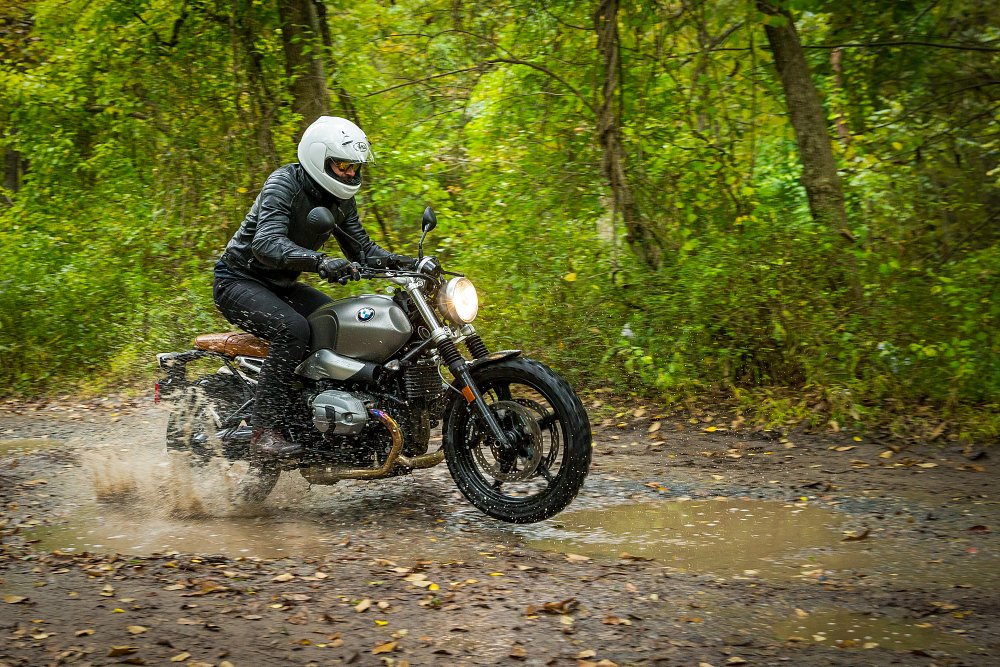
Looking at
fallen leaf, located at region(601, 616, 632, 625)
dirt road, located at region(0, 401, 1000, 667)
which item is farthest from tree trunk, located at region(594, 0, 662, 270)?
fallen leaf, located at region(601, 616, 632, 625)

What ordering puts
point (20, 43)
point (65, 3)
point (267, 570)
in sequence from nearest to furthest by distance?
1. point (267, 570)
2. point (65, 3)
3. point (20, 43)

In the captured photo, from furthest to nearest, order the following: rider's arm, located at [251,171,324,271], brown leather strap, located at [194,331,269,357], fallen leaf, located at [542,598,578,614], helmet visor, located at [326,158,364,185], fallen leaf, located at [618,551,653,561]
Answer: brown leather strap, located at [194,331,269,357], helmet visor, located at [326,158,364,185], rider's arm, located at [251,171,324,271], fallen leaf, located at [618,551,653,561], fallen leaf, located at [542,598,578,614]

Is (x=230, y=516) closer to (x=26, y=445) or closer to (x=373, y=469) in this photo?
(x=373, y=469)

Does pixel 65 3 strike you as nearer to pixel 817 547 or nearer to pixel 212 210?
pixel 212 210

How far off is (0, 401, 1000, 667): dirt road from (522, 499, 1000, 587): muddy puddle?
0.02 metres

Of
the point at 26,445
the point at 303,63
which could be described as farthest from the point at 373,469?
the point at 303,63

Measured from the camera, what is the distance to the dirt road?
3.89 m

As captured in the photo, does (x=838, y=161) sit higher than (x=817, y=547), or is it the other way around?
(x=838, y=161)

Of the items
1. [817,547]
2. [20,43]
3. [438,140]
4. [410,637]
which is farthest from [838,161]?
[20,43]

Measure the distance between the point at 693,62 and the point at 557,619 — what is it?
7.43 metres

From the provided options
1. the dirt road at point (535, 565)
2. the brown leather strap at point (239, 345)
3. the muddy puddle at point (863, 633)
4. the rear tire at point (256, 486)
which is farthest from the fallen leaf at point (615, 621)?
the brown leather strap at point (239, 345)

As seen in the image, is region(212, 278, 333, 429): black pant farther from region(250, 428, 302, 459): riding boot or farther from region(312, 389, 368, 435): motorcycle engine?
region(312, 389, 368, 435): motorcycle engine

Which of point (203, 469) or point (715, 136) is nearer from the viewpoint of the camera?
point (203, 469)

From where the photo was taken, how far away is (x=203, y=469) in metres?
6.41
